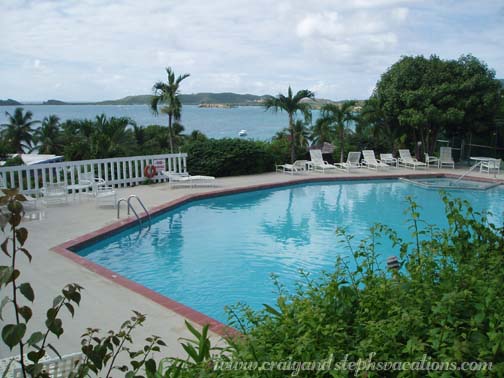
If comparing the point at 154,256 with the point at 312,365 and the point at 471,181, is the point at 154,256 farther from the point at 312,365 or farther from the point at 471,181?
the point at 471,181

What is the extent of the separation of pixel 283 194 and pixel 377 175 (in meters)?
4.01

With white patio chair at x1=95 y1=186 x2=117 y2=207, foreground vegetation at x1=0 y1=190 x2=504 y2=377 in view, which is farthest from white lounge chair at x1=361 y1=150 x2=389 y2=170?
foreground vegetation at x1=0 y1=190 x2=504 y2=377

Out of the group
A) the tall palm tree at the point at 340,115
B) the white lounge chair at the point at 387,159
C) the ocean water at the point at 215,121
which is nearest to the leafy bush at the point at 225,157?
the tall palm tree at the point at 340,115

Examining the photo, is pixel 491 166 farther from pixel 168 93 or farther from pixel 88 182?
pixel 88 182

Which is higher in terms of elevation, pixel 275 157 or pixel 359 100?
pixel 359 100

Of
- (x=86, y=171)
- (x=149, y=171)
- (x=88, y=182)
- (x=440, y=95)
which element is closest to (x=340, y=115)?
(x=440, y=95)

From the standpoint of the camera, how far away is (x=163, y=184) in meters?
13.7

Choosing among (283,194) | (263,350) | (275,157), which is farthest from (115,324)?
(275,157)

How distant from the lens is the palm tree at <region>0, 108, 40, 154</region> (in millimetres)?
40188

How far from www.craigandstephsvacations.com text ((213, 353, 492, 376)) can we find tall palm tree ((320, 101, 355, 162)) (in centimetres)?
1579

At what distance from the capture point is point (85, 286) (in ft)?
19.1

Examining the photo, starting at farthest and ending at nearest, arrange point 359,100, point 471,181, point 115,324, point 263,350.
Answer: point 359,100
point 471,181
point 115,324
point 263,350

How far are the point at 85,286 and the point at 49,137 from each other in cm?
3193

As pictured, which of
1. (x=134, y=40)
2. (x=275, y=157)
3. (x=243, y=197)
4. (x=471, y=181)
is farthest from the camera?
(x=134, y=40)
